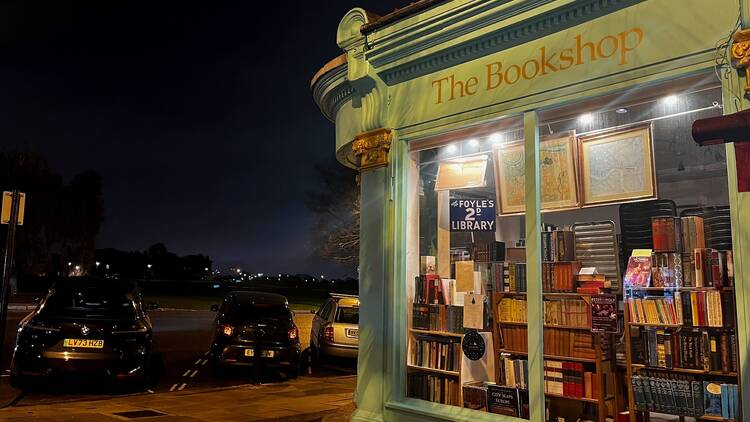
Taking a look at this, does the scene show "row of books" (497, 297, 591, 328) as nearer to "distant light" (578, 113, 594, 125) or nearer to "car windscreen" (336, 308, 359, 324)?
"distant light" (578, 113, 594, 125)

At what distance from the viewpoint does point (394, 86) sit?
730 centimetres

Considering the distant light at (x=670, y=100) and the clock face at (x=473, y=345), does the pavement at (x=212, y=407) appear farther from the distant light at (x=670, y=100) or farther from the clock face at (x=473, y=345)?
the distant light at (x=670, y=100)

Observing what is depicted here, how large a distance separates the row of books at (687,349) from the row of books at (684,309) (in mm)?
95

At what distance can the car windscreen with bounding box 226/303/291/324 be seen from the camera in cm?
1180

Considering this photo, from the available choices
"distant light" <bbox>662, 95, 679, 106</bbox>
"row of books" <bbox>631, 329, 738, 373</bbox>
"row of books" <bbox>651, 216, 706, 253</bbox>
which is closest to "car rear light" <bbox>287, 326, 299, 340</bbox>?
"row of books" <bbox>631, 329, 738, 373</bbox>

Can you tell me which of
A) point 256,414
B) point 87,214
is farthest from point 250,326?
point 87,214

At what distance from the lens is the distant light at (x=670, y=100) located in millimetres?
5410

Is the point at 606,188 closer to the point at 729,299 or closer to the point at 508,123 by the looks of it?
the point at 508,123

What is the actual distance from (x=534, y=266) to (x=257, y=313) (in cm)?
751

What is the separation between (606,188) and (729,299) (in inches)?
63.7

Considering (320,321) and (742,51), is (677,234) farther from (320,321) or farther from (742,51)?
(320,321)

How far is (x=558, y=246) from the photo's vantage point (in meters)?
6.23

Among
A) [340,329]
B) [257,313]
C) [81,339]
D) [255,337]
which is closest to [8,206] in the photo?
[81,339]

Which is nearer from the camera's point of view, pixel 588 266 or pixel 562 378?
pixel 562 378
